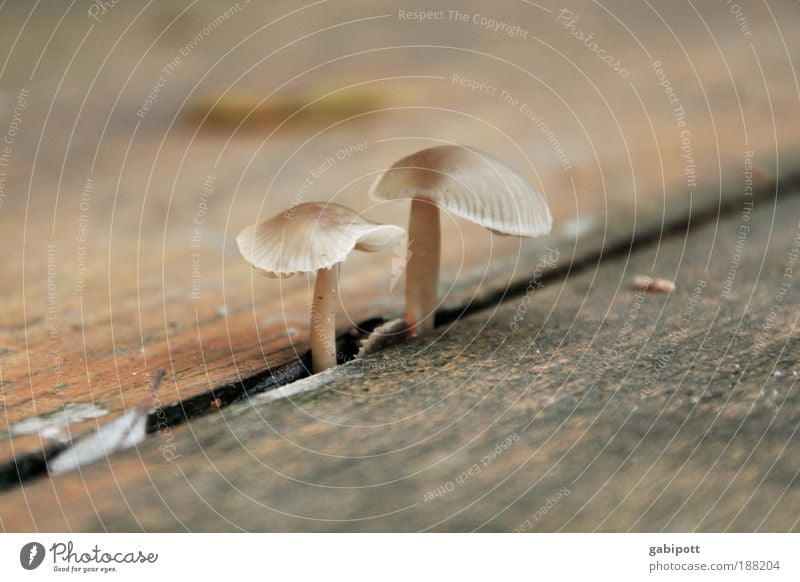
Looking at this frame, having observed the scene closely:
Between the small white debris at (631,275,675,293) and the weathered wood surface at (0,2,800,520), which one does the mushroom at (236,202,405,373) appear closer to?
the weathered wood surface at (0,2,800,520)

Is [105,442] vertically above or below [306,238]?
below

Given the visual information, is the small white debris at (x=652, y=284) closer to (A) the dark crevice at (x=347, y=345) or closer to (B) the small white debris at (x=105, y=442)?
(A) the dark crevice at (x=347, y=345)

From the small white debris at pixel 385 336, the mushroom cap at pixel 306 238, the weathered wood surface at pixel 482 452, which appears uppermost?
the mushroom cap at pixel 306 238

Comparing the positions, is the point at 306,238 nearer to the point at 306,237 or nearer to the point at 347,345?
the point at 306,237

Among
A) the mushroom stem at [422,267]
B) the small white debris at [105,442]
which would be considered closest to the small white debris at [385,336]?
the mushroom stem at [422,267]

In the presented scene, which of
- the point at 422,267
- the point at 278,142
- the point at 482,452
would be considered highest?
the point at 278,142

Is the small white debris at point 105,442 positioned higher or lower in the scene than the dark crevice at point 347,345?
lower

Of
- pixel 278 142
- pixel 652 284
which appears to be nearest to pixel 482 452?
pixel 652 284
